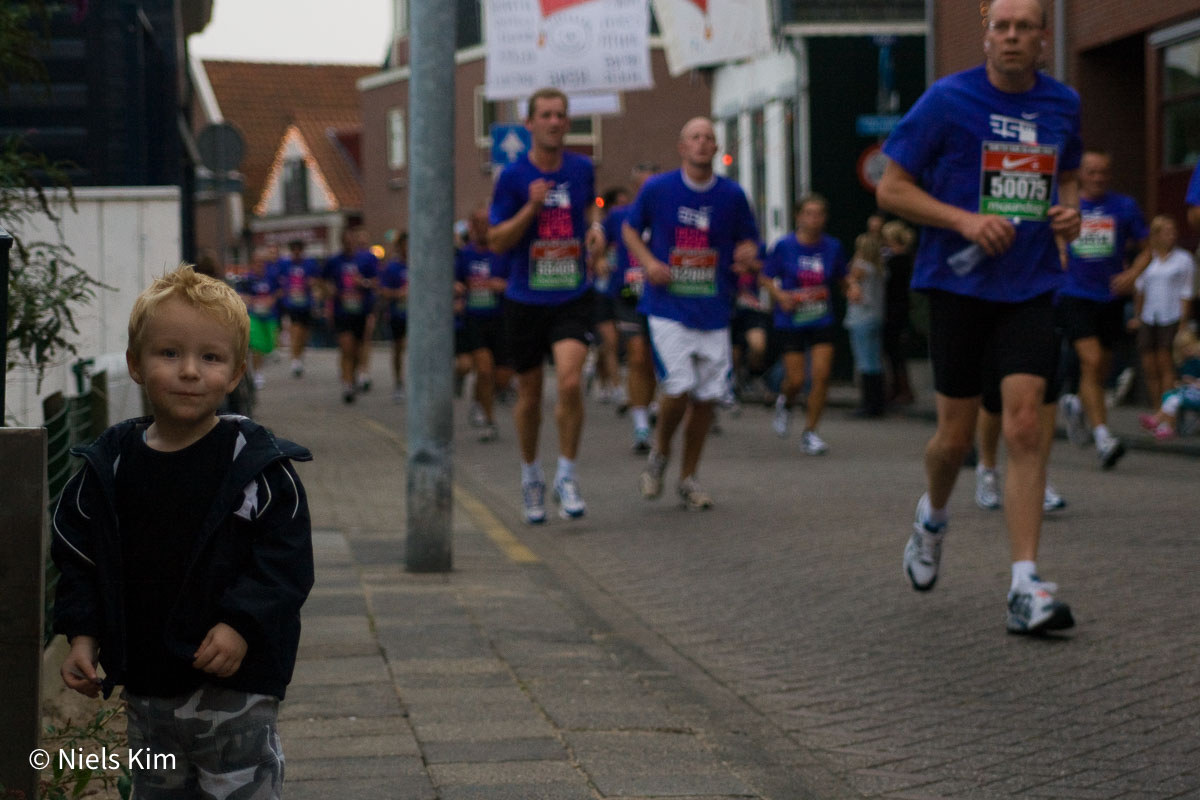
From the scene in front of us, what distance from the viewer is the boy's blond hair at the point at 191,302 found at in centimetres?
291

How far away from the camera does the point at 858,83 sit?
27.0 m

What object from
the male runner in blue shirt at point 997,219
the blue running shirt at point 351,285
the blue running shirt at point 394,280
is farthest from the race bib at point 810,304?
the blue running shirt at point 351,285

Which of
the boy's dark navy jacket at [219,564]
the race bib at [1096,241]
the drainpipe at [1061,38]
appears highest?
the drainpipe at [1061,38]

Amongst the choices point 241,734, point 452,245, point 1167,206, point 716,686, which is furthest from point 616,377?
point 241,734

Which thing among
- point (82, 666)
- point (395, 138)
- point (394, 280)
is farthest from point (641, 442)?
point (395, 138)

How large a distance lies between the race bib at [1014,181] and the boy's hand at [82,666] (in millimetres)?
4188

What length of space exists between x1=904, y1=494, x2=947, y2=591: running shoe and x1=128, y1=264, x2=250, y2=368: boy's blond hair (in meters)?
4.09

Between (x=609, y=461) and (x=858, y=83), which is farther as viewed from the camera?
(x=858, y=83)

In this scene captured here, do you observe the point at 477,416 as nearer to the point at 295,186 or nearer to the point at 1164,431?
the point at 1164,431

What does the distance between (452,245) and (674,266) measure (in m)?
2.80

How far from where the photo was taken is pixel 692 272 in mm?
10008

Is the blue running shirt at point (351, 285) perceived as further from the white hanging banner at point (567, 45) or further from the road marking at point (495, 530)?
the road marking at point (495, 530)

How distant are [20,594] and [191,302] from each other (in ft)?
1.74

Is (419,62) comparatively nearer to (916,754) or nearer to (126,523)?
(916,754)
